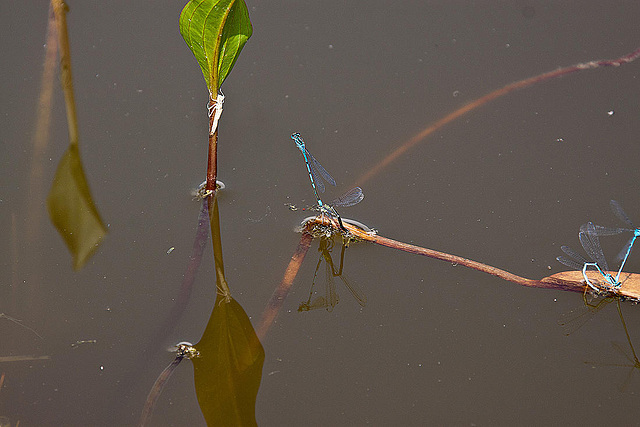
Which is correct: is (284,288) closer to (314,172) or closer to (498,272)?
(314,172)

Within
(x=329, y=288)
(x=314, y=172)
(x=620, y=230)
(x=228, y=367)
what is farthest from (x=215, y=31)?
(x=620, y=230)

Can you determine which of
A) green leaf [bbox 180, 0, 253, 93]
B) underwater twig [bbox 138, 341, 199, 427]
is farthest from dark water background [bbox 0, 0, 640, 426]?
green leaf [bbox 180, 0, 253, 93]

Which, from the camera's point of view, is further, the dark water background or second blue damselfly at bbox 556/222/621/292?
second blue damselfly at bbox 556/222/621/292

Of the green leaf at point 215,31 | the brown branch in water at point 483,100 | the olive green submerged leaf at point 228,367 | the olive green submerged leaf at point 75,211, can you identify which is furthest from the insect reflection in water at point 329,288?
the olive green submerged leaf at point 75,211

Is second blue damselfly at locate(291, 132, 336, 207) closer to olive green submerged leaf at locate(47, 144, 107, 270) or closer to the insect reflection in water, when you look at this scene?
the insect reflection in water

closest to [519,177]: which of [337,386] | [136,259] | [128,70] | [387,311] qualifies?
[387,311]

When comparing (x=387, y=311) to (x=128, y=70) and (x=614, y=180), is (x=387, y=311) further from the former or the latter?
(x=128, y=70)
